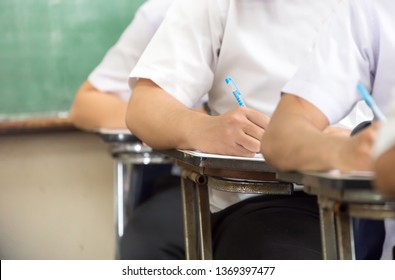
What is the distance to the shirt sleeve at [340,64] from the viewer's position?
152cm

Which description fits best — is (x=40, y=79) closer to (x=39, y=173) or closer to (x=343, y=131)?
(x=39, y=173)

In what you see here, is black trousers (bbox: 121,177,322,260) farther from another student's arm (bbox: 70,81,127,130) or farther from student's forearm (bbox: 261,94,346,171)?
another student's arm (bbox: 70,81,127,130)

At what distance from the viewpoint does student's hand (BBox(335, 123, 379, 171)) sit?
121 cm

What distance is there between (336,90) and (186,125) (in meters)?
0.53

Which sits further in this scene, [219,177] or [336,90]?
[219,177]

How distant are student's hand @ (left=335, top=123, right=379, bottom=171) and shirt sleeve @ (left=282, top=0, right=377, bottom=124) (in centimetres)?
26

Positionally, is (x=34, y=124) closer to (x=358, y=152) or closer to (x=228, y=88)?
(x=228, y=88)

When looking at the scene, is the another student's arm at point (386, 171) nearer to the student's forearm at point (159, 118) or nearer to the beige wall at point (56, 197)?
the student's forearm at point (159, 118)

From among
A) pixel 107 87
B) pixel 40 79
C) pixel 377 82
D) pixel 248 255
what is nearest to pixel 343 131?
pixel 377 82

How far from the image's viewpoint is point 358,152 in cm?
122

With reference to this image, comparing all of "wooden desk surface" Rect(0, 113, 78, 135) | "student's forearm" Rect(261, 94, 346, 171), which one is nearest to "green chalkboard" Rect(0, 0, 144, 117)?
"wooden desk surface" Rect(0, 113, 78, 135)

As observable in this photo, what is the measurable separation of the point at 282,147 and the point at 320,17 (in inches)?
29.1

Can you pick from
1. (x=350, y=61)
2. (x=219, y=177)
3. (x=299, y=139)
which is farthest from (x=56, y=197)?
(x=299, y=139)

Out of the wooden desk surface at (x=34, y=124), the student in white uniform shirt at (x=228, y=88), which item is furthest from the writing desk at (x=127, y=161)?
the wooden desk surface at (x=34, y=124)
